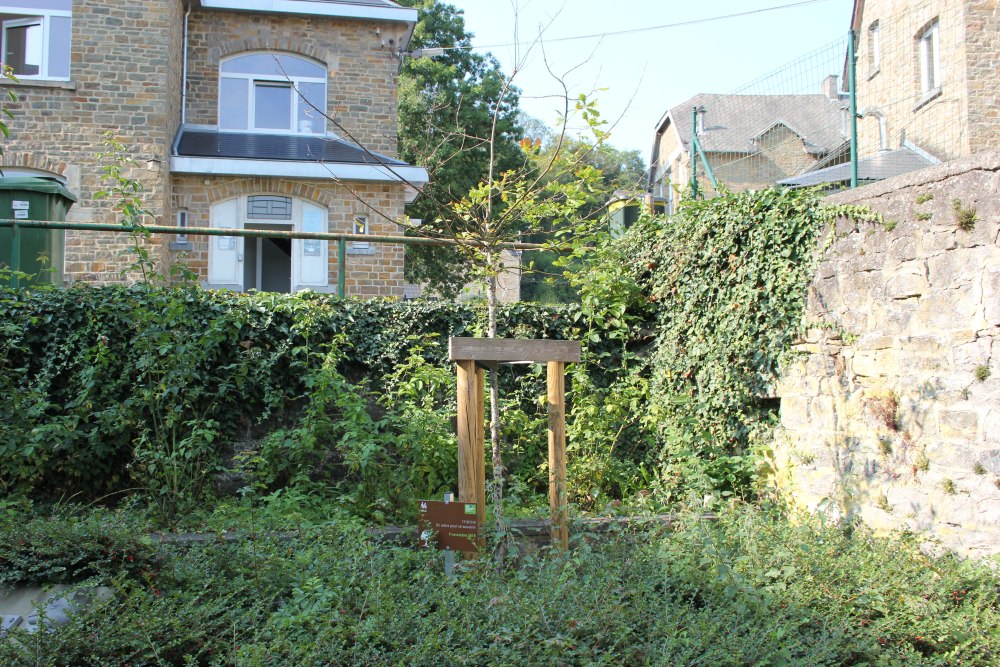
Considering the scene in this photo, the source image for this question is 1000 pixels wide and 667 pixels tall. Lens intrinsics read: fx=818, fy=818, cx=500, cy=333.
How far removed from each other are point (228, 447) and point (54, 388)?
1.43 metres

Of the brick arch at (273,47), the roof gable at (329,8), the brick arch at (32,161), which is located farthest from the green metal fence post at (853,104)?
the brick arch at (32,161)

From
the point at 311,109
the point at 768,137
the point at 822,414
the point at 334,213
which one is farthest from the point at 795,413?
the point at 311,109

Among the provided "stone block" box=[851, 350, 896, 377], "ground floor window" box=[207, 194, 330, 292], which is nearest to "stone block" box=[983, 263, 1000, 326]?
"stone block" box=[851, 350, 896, 377]

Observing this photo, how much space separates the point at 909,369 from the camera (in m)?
5.07

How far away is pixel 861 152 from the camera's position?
7.26 m

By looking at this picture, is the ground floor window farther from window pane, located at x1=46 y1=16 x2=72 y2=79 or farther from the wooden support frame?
the wooden support frame

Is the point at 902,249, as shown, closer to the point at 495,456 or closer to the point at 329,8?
the point at 495,456

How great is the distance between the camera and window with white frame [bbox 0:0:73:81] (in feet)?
40.8

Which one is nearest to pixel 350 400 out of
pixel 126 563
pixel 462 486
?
pixel 462 486

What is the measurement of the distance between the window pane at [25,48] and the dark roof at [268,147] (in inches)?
89.9

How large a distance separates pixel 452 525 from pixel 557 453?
931 millimetres

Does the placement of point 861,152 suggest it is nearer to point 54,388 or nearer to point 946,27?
point 946,27

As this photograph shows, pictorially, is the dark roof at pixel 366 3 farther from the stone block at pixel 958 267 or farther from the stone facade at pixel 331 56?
the stone block at pixel 958 267

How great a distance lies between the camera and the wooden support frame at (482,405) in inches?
199
